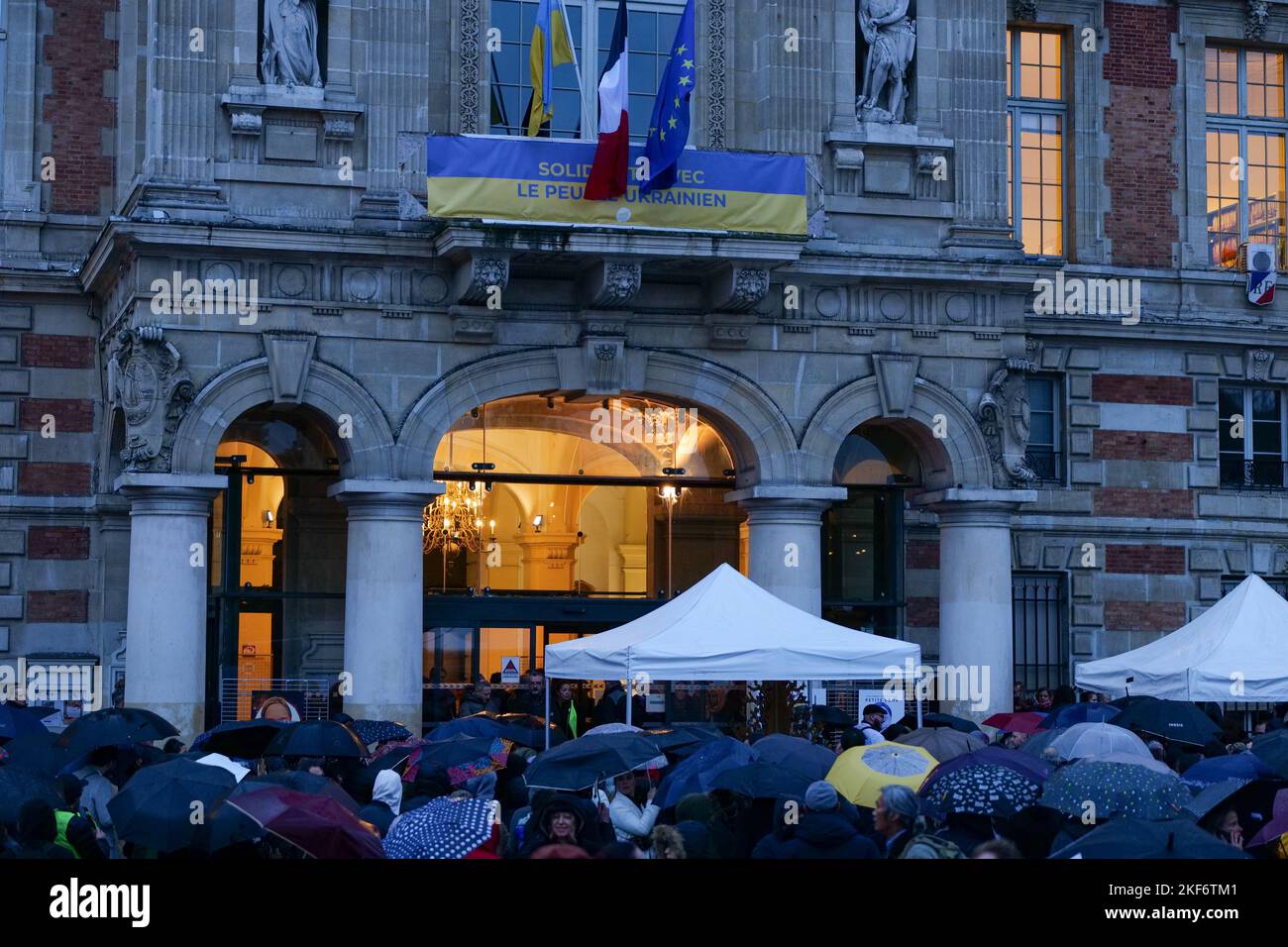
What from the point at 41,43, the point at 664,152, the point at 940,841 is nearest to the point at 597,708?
the point at 664,152

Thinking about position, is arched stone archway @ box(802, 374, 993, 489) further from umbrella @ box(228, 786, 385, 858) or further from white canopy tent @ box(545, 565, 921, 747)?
umbrella @ box(228, 786, 385, 858)

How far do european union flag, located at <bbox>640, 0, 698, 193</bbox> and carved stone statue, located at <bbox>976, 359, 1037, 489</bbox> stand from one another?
206 inches

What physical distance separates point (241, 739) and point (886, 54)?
1315 cm

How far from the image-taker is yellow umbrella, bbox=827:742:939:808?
→ 45.6 feet

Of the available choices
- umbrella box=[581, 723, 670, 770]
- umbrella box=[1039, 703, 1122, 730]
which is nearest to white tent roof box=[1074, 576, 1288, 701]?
umbrella box=[1039, 703, 1122, 730]

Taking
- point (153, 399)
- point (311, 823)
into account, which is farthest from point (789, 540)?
point (311, 823)

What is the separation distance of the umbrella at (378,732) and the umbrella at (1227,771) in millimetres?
7552

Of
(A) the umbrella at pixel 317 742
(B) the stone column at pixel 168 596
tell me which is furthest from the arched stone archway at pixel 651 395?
(A) the umbrella at pixel 317 742

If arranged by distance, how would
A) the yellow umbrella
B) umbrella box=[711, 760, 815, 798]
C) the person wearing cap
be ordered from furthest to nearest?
1. the yellow umbrella
2. umbrella box=[711, 760, 815, 798]
3. the person wearing cap

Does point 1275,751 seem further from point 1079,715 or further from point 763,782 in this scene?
point 763,782

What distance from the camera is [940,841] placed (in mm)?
10062

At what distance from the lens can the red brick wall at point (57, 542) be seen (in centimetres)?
2673

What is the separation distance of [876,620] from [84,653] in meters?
10.5

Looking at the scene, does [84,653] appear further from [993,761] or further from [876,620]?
[993,761]
